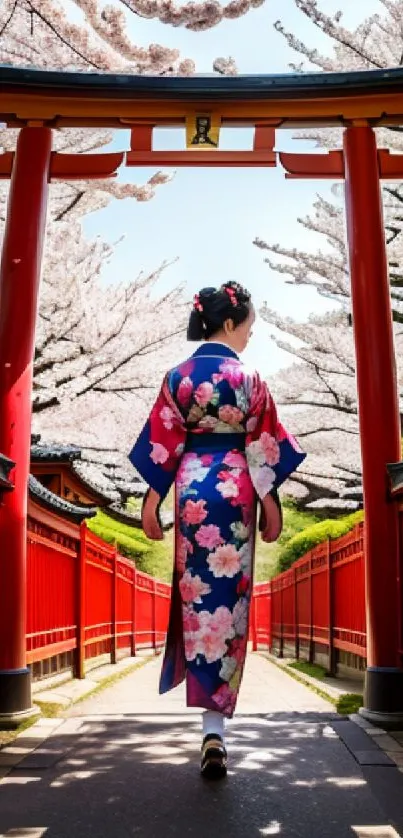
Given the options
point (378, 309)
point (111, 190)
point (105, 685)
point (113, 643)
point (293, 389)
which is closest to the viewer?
point (378, 309)

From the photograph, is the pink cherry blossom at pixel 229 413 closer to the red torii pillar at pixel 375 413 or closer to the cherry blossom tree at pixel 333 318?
the red torii pillar at pixel 375 413

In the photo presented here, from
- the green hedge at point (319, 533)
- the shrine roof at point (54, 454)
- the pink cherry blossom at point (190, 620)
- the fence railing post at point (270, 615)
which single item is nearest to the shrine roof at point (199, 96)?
the pink cherry blossom at point (190, 620)

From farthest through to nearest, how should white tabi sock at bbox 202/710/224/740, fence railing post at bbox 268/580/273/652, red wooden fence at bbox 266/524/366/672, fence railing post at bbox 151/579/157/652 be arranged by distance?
fence railing post at bbox 268/580/273/652 < fence railing post at bbox 151/579/157/652 < red wooden fence at bbox 266/524/366/672 < white tabi sock at bbox 202/710/224/740

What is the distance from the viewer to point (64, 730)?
4.45 m

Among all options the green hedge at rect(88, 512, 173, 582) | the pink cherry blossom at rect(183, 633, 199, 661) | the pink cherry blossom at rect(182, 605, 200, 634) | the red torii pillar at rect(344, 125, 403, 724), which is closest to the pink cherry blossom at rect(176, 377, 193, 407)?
the pink cherry blossom at rect(182, 605, 200, 634)

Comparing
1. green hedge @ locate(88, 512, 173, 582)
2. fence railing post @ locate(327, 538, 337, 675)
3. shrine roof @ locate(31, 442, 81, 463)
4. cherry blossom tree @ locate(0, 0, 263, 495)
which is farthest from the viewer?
green hedge @ locate(88, 512, 173, 582)

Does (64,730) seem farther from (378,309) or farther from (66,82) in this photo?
(66,82)

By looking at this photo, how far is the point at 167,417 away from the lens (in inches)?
152

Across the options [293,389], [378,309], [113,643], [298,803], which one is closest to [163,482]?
[298,803]

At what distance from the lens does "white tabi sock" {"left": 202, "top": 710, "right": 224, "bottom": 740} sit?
3.49 m

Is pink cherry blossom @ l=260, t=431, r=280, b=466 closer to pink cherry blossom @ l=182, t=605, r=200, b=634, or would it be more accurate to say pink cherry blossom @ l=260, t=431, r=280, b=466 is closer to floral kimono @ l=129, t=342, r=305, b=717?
floral kimono @ l=129, t=342, r=305, b=717

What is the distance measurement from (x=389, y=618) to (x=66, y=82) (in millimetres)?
4001

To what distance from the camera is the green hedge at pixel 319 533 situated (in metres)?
11.8

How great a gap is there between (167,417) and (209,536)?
1.86 feet
